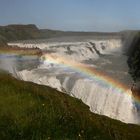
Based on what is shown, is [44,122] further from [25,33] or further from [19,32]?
[25,33]

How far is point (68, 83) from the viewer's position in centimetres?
3588

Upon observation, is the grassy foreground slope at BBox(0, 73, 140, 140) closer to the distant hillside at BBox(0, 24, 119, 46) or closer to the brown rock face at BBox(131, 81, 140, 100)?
the brown rock face at BBox(131, 81, 140, 100)

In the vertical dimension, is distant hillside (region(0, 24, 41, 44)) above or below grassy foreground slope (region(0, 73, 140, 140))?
below

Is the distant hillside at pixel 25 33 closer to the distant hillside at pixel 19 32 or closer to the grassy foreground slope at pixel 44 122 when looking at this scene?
the distant hillside at pixel 19 32

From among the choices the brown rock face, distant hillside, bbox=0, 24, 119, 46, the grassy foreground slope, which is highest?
the grassy foreground slope

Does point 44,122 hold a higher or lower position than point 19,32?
higher

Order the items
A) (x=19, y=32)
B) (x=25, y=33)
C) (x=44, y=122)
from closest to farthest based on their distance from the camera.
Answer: (x=44, y=122)
(x=19, y=32)
(x=25, y=33)

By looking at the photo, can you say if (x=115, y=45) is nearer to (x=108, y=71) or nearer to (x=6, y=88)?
(x=108, y=71)

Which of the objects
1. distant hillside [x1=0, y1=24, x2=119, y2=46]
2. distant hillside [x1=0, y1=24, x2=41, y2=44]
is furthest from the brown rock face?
distant hillside [x1=0, y1=24, x2=41, y2=44]

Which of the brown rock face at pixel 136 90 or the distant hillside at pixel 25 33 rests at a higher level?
the brown rock face at pixel 136 90

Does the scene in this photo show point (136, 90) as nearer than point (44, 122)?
No

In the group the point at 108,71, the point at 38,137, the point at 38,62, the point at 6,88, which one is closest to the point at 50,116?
the point at 38,137

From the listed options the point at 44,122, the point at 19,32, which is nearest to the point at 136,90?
the point at 44,122

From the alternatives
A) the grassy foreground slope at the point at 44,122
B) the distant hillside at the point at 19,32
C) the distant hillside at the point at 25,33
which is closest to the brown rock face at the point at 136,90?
the grassy foreground slope at the point at 44,122
